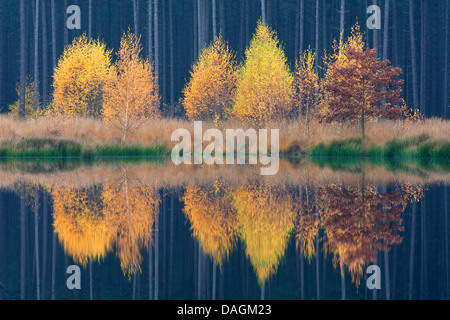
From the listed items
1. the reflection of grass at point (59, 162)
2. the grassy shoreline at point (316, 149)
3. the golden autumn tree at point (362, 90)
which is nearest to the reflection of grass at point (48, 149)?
the grassy shoreline at point (316, 149)

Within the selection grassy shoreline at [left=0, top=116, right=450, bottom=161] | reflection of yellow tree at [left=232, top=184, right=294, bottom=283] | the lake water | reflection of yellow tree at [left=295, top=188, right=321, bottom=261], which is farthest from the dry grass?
reflection of yellow tree at [left=295, top=188, right=321, bottom=261]

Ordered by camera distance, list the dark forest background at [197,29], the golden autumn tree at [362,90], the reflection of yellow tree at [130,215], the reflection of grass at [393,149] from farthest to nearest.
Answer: the dark forest background at [197,29]
the golden autumn tree at [362,90]
the reflection of grass at [393,149]
the reflection of yellow tree at [130,215]

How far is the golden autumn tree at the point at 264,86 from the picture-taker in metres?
26.0

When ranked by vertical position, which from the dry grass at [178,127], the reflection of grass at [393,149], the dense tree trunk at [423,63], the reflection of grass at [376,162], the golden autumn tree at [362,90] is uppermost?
the dense tree trunk at [423,63]

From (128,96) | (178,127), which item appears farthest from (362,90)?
(128,96)

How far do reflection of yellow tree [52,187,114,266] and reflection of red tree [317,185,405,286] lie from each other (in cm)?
260

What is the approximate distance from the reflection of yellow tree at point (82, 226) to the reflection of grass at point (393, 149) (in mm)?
13846

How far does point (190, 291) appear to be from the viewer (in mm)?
5094

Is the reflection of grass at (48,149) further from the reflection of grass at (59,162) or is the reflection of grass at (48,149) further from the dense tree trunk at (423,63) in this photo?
the dense tree trunk at (423,63)

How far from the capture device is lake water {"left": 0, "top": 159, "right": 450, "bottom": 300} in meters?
5.13

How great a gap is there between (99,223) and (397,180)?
769 centimetres

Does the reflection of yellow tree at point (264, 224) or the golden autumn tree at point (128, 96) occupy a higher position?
the golden autumn tree at point (128, 96)

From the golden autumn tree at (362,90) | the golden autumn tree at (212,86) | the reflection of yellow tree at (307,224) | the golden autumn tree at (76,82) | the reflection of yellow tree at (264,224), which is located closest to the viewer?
the reflection of yellow tree at (264,224)
